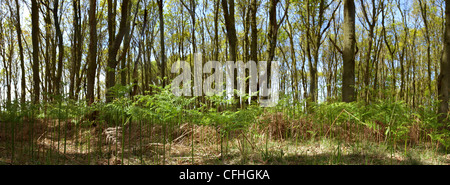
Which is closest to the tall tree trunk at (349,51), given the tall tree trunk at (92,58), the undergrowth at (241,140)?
the undergrowth at (241,140)

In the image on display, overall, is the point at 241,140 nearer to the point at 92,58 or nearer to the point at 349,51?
the point at 349,51

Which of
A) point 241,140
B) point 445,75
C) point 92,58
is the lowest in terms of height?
point 241,140

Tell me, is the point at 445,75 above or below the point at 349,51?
below

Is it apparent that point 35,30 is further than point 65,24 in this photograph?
No

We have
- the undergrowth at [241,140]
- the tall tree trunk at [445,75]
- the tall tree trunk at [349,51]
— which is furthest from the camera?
the tall tree trunk at [349,51]

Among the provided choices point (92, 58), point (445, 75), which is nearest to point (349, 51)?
point (445, 75)

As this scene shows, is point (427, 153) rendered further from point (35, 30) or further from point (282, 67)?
point (282, 67)

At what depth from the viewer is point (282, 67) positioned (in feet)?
79.4

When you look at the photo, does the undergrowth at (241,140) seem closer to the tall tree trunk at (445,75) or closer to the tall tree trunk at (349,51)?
the tall tree trunk at (445,75)

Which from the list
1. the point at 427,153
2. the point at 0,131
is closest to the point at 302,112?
the point at 427,153

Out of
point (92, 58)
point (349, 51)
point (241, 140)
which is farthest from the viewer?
point (92, 58)

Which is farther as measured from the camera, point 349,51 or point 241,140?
point 349,51

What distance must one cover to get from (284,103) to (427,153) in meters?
2.11

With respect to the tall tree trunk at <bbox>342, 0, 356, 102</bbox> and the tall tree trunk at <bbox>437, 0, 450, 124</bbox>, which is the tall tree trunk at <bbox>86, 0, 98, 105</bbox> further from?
the tall tree trunk at <bbox>437, 0, 450, 124</bbox>
